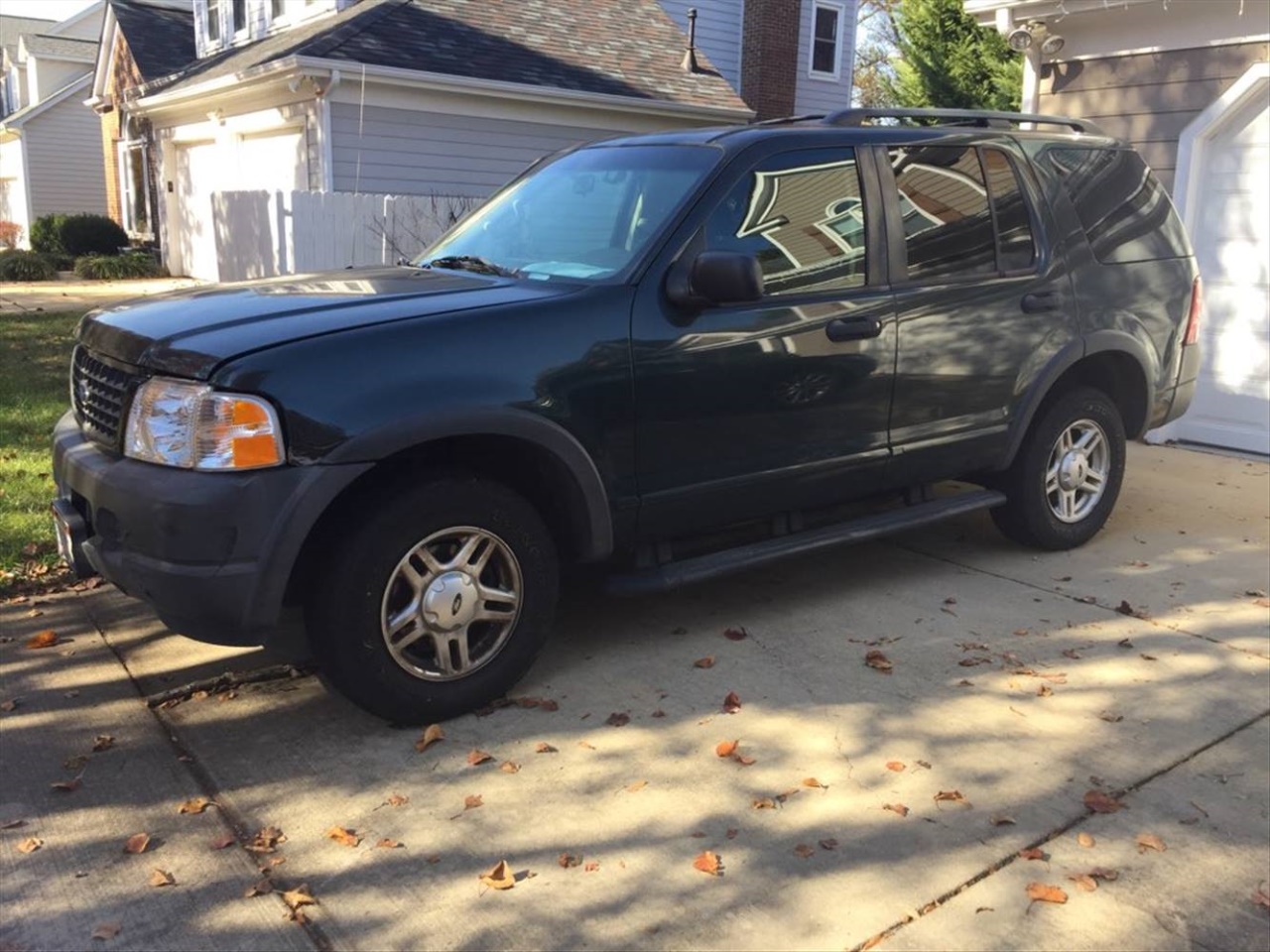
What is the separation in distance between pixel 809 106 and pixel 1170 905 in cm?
2181

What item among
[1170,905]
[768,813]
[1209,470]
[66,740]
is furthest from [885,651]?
[1209,470]

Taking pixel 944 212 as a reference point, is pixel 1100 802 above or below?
below

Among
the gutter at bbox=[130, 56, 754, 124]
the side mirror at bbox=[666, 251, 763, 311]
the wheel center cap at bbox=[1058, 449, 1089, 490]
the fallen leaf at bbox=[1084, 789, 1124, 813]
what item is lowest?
the fallen leaf at bbox=[1084, 789, 1124, 813]

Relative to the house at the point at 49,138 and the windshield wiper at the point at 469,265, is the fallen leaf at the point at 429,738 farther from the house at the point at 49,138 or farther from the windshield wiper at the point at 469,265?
the house at the point at 49,138

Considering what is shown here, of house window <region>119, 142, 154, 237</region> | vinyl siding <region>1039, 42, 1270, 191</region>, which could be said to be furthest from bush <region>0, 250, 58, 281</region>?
vinyl siding <region>1039, 42, 1270, 191</region>

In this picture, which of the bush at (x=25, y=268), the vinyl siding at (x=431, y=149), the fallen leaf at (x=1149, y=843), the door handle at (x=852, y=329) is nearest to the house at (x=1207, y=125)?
the door handle at (x=852, y=329)

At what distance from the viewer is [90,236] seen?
23.3 meters

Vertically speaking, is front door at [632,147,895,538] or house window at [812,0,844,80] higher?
house window at [812,0,844,80]

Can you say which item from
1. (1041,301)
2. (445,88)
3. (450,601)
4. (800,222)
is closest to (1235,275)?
(1041,301)

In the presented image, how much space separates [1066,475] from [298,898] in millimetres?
4303

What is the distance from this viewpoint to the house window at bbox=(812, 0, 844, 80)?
2317 cm

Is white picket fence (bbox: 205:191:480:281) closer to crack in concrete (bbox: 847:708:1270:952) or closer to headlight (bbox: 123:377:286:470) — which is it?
headlight (bbox: 123:377:286:470)

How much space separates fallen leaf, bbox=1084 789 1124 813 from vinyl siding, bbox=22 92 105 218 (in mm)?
32923

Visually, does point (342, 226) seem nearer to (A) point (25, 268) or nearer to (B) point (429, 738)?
(A) point (25, 268)
